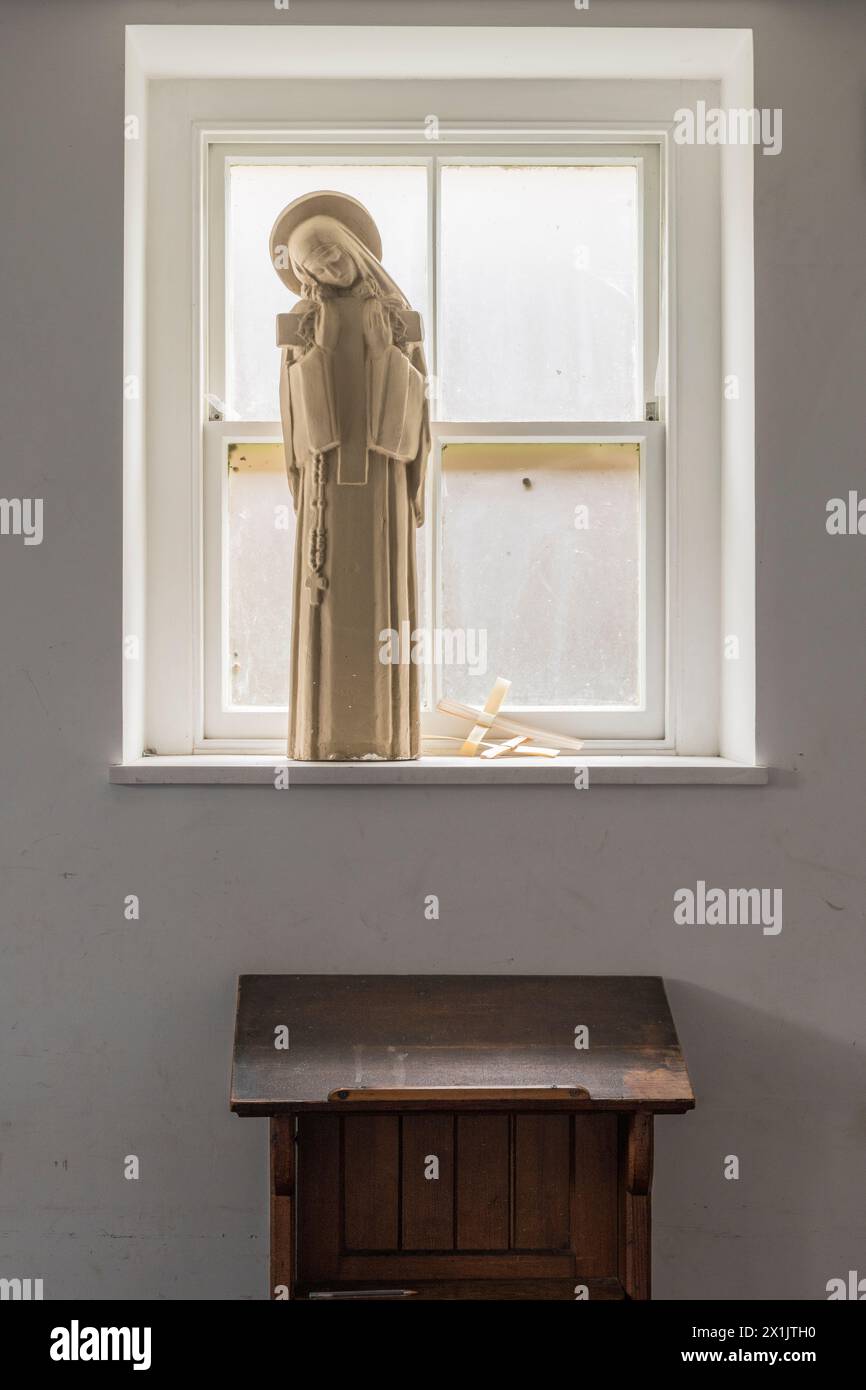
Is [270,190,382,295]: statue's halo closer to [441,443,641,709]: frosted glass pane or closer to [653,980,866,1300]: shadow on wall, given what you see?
[441,443,641,709]: frosted glass pane

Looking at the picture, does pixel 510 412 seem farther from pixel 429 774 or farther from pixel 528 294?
pixel 429 774

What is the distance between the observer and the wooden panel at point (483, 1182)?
1.60 metres

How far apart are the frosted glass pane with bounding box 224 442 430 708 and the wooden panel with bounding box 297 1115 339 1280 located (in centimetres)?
79

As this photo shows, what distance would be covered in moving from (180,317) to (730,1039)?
1616 mm

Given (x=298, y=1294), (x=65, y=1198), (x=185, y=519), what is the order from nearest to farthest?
(x=298, y=1294)
(x=65, y=1198)
(x=185, y=519)

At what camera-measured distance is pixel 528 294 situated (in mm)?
1933

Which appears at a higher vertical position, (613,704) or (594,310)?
(594,310)

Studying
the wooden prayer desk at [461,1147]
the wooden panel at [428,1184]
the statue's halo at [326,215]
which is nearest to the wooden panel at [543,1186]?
the wooden prayer desk at [461,1147]

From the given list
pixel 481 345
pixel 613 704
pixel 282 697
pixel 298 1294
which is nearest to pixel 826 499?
pixel 613 704

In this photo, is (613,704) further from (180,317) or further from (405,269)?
(180,317)

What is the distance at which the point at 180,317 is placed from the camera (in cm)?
185

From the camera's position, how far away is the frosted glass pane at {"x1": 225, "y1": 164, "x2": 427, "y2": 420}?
6.27ft

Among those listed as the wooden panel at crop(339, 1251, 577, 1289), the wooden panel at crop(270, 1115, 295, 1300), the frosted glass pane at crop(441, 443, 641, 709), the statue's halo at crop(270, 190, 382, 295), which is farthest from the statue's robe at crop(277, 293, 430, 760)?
the wooden panel at crop(339, 1251, 577, 1289)

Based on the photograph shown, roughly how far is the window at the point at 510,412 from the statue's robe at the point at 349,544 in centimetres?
20
